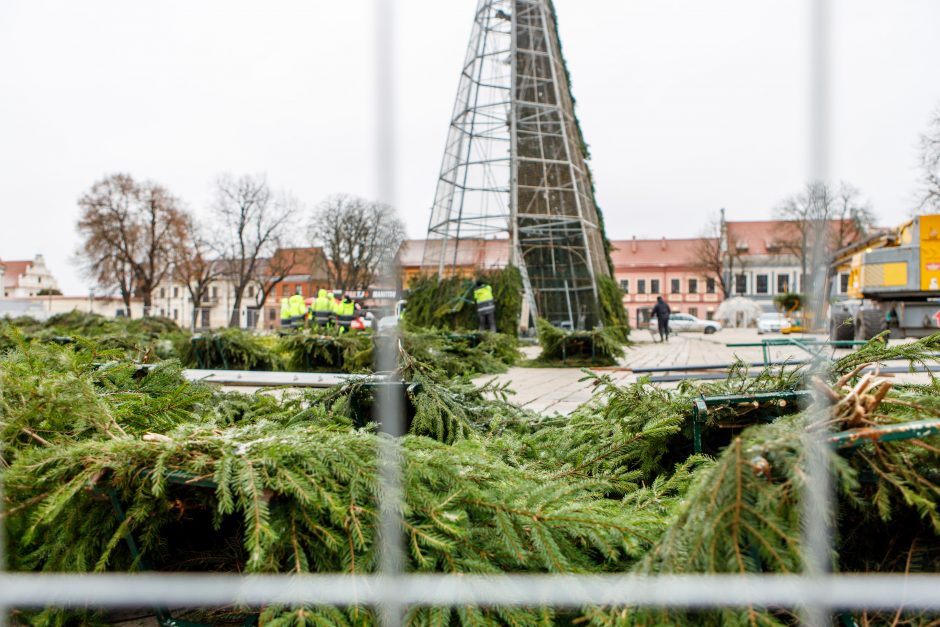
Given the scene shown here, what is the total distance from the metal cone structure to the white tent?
31.1m

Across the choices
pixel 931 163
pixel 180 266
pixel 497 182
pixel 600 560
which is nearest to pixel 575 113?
pixel 497 182

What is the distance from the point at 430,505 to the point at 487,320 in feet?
50.3

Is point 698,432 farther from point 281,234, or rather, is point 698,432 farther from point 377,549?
point 281,234

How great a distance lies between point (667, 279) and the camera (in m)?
63.0

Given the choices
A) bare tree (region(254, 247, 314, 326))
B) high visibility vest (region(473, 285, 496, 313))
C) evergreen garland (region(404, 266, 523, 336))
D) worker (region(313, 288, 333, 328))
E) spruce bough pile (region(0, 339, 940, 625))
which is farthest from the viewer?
bare tree (region(254, 247, 314, 326))

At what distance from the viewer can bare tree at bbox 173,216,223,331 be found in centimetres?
3688

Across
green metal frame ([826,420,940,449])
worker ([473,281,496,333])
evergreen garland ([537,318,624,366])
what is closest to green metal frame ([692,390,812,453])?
green metal frame ([826,420,940,449])

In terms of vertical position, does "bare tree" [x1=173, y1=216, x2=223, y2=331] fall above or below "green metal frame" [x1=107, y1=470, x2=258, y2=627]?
above

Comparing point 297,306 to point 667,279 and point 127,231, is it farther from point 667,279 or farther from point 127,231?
point 667,279

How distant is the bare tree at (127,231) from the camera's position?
30.5 meters

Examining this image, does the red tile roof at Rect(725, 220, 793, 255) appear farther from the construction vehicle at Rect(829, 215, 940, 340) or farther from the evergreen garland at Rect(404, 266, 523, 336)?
the evergreen garland at Rect(404, 266, 523, 336)

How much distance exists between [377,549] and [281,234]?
45.8ft

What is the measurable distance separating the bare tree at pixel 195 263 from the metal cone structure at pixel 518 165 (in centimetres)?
2084

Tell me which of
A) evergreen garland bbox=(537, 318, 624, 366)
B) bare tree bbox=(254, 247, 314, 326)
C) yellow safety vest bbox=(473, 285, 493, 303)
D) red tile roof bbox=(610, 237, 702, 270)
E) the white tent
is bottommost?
the white tent
